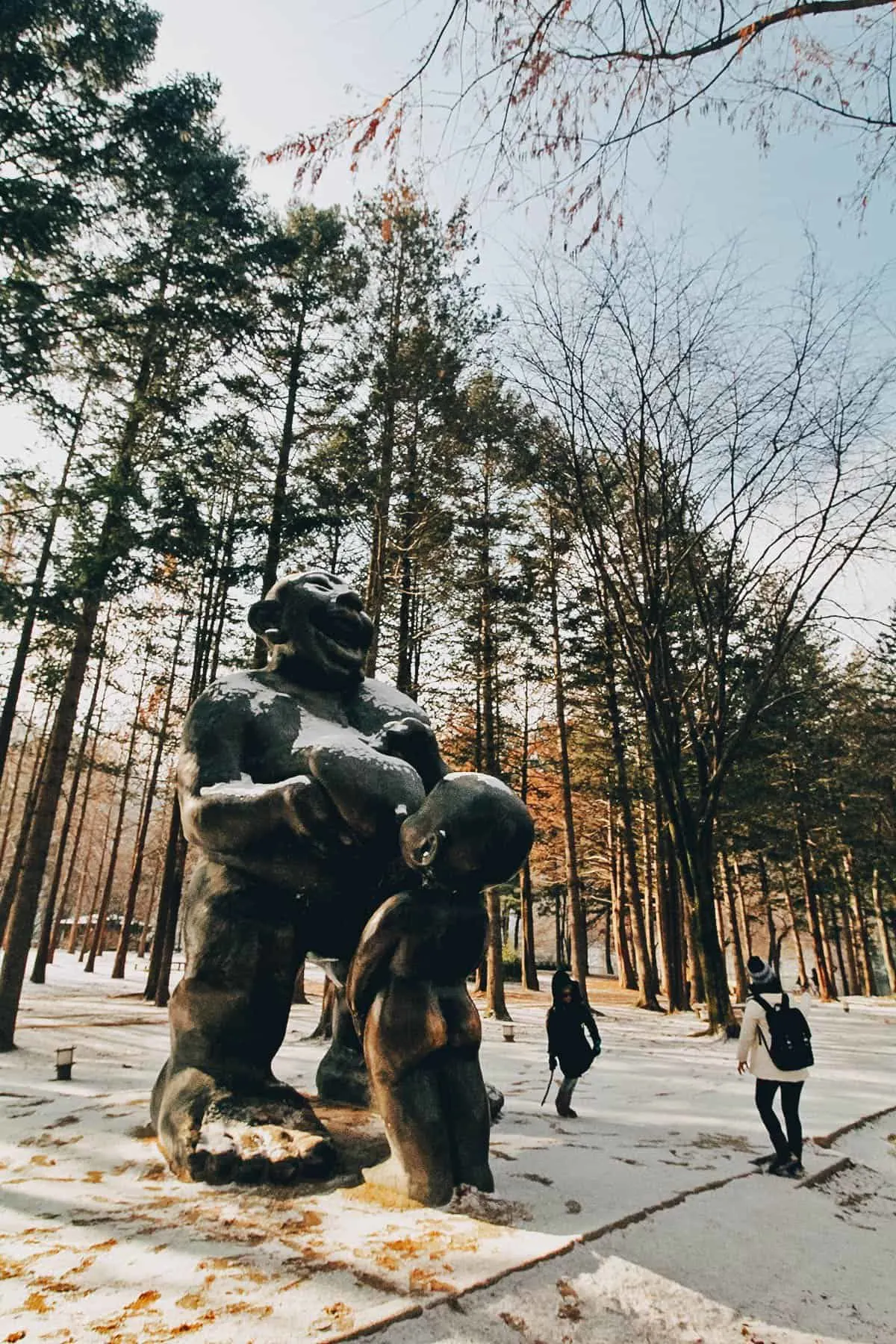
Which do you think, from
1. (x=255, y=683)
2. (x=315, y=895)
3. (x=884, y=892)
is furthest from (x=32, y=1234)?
(x=884, y=892)

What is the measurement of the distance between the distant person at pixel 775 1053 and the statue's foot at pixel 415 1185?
1.68 m

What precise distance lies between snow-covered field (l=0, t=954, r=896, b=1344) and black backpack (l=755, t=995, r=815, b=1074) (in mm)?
395

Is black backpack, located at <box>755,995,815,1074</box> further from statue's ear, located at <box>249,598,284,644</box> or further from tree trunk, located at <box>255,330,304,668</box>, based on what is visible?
tree trunk, located at <box>255,330,304,668</box>

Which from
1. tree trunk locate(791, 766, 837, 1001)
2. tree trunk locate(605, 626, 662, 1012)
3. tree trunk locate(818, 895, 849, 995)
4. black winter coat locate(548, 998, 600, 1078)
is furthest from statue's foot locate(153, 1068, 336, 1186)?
tree trunk locate(818, 895, 849, 995)

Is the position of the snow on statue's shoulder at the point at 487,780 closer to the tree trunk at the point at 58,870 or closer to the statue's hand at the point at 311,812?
the statue's hand at the point at 311,812

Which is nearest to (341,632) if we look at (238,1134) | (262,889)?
(262,889)

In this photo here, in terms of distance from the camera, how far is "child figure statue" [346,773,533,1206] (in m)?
2.52

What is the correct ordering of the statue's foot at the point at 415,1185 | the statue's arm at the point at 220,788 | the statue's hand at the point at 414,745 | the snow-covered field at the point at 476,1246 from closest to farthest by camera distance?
1. the snow-covered field at the point at 476,1246
2. the statue's foot at the point at 415,1185
3. the statue's arm at the point at 220,788
4. the statue's hand at the point at 414,745

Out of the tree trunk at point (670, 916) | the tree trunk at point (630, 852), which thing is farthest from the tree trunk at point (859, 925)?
the tree trunk at point (630, 852)

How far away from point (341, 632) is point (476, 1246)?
2.48 metres

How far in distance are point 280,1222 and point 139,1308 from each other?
62cm

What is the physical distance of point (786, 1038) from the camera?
3.75 metres

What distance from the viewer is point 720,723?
34.3ft

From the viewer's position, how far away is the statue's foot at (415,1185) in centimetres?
244
